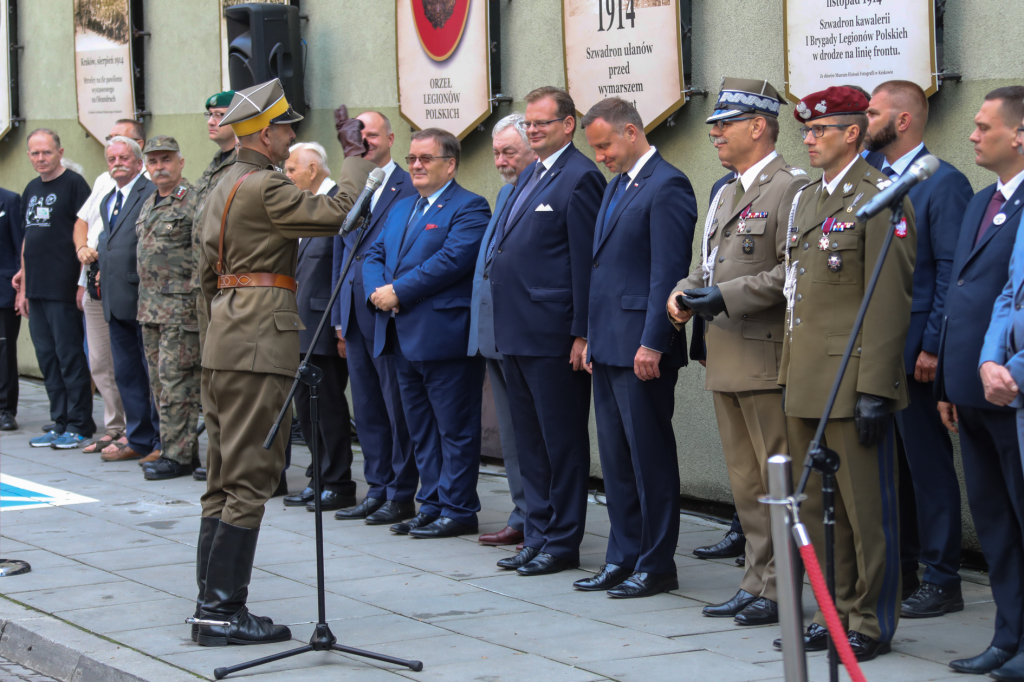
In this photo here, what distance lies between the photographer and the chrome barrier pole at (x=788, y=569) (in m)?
3.07

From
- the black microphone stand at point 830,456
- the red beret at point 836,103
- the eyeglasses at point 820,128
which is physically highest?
the red beret at point 836,103

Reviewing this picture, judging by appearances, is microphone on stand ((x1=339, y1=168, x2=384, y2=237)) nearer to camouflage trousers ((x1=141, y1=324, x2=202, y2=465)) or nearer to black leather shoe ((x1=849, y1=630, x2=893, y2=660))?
black leather shoe ((x1=849, y1=630, x2=893, y2=660))

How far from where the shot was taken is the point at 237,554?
16.1 ft

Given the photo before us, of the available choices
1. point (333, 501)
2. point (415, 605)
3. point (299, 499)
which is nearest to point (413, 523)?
point (333, 501)

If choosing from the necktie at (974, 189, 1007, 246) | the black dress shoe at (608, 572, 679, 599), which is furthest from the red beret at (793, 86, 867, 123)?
the black dress shoe at (608, 572, 679, 599)

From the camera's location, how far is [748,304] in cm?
484

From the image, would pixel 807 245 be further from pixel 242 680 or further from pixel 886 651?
pixel 242 680

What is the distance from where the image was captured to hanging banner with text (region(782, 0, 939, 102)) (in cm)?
592

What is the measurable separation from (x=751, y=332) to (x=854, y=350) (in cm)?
65

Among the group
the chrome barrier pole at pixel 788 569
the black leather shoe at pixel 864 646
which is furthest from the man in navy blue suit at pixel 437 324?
the chrome barrier pole at pixel 788 569

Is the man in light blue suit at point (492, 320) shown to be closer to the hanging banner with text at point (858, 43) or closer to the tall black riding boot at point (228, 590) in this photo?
the hanging banner with text at point (858, 43)

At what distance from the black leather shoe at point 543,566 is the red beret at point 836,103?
94.9 inches

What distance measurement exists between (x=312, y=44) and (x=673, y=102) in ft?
13.5

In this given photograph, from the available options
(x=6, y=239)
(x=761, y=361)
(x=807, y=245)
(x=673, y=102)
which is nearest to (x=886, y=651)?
(x=761, y=361)
